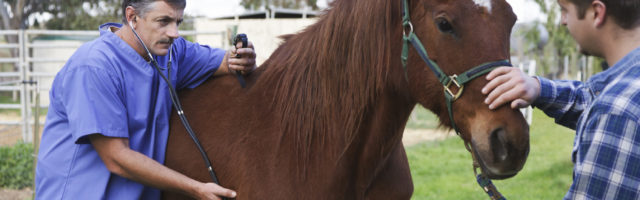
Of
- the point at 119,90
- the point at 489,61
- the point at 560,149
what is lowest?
the point at 560,149

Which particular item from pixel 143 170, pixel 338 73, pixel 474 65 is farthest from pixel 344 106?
pixel 143 170

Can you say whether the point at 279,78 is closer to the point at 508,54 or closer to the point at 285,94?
the point at 285,94

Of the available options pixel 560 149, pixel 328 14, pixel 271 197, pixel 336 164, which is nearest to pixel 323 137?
pixel 336 164

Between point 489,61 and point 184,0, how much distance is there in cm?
129

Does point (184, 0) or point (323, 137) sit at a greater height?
point (184, 0)

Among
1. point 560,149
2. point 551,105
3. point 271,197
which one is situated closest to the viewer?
point 551,105

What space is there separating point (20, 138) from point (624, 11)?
9.90 metres

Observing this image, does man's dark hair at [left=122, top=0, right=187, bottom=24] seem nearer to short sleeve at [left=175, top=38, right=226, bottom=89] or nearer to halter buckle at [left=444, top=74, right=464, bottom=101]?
short sleeve at [left=175, top=38, right=226, bottom=89]

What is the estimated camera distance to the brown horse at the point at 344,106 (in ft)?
6.62

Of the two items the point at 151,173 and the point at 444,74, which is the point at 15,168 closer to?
the point at 151,173

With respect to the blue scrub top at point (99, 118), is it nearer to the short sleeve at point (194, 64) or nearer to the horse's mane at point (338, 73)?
the short sleeve at point (194, 64)

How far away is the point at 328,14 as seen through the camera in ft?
7.87

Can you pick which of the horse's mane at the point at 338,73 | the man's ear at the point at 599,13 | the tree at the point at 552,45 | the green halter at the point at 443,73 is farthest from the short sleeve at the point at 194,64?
the tree at the point at 552,45

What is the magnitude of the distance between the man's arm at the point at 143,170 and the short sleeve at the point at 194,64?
531 mm
